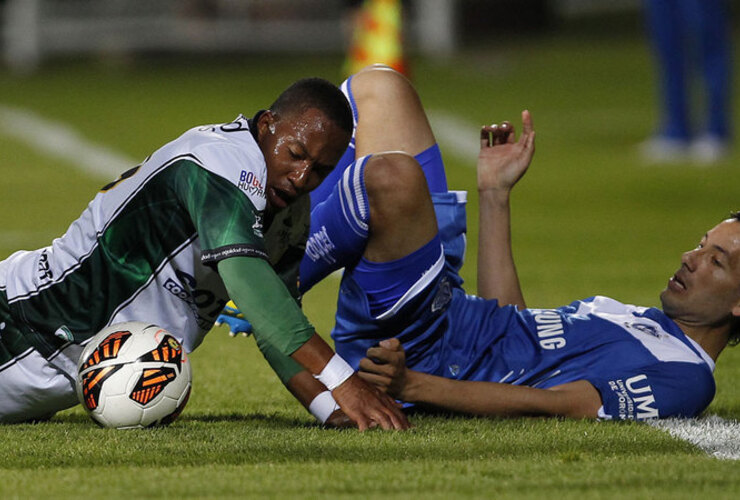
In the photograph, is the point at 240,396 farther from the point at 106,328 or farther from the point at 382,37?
the point at 382,37

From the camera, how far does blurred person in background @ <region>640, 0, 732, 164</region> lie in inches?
551

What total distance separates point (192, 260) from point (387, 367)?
0.73 m

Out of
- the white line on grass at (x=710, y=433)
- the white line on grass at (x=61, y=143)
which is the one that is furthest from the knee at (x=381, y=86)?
the white line on grass at (x=61, y=143)

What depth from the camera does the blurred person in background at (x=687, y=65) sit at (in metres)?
14.0

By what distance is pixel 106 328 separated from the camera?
4625mm

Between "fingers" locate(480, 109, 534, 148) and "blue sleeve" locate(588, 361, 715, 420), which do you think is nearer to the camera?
"blue sleeve" locate(588, 361, 715, 420)

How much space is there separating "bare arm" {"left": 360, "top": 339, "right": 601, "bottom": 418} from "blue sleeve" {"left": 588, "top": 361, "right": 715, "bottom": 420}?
1.9 inches

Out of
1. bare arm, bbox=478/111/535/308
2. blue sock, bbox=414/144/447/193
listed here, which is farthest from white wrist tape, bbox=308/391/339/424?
blue sock, bbox=414/144/447/193

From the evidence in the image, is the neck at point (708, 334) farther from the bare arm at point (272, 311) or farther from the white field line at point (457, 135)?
the white field line at point (457, 135)

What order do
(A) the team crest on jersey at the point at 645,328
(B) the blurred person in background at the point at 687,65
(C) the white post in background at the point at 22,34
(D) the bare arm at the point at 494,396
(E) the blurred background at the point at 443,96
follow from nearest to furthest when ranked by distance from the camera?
1. (D) the bare arm at the point at 494,396
2. (A) the team crest on jersey at the point at 645,328
3. (E) the blurred background at the point at 443,96
4. (B) the blurred person in background at the point at 687,65
5. (C) the white post in background at the point at 22,34

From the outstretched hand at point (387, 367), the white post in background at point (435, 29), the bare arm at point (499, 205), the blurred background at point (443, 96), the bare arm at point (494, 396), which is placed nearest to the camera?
the outstretched hand at point (387, 367)

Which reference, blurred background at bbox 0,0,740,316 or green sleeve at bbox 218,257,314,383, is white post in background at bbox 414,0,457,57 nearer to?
blurred background at bbox 0,0,740,316

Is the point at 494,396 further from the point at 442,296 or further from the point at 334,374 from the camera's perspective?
the point at 334,374

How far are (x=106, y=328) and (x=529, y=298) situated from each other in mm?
4028
